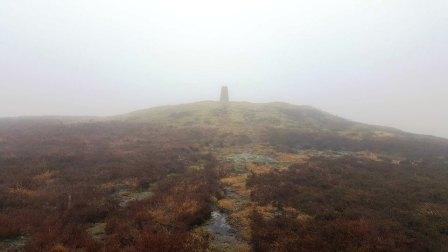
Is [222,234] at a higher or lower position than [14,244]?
lower

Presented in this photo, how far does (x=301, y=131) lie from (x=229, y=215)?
2278 centimetres

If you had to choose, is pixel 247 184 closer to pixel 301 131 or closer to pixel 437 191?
pixel 437 191

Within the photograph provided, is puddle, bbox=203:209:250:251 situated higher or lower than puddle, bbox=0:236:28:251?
lower

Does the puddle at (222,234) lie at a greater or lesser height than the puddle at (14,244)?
lesser

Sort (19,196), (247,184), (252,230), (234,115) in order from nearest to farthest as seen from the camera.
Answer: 1. (252,230)
2. (19,196)
3. (247,184)
4. (234,115)

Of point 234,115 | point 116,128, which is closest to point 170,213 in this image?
point 116,128

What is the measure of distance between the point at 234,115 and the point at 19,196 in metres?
32.6

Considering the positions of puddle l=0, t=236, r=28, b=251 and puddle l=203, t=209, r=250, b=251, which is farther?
puddle l=203, t=209, r=250, b=251

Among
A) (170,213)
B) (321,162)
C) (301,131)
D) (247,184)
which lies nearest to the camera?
(170,213)

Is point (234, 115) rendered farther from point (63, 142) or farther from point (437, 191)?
point (437, 191)

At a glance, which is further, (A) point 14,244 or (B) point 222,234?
(B) point 222,234

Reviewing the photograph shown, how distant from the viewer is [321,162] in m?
22.3

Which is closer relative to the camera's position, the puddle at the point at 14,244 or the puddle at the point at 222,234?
the puddle at the point at 14,244

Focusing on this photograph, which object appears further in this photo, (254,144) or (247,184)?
(254,144)
